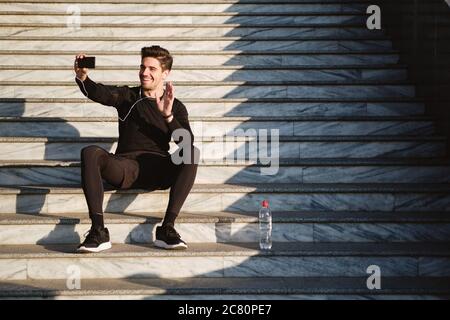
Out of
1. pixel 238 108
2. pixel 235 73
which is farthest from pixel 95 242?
pixel 235 73

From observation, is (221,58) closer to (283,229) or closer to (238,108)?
(238,108)

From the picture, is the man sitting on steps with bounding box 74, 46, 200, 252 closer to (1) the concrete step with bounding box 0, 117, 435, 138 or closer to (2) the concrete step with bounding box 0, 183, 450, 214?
(2) the concrete step with bounding box 0, 183, 450, 214

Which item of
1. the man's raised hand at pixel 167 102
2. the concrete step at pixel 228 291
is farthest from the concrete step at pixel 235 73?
the concrete step at pixel 228 291

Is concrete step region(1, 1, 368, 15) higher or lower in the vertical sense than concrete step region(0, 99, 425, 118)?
higher

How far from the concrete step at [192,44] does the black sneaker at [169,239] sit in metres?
2.75

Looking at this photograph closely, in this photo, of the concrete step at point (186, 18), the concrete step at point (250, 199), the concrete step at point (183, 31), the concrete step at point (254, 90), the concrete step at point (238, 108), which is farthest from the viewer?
the concrete step at point (186, 18)

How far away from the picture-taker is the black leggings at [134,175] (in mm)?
3785

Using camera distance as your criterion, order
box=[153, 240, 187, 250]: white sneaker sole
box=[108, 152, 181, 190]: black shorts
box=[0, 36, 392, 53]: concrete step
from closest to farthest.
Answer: box=[153, 240, 187, 250]: white sneaker sole → box=[108, 152, 181, 190]: black shorts → box=[0, 36, 392, 53]: concrete step

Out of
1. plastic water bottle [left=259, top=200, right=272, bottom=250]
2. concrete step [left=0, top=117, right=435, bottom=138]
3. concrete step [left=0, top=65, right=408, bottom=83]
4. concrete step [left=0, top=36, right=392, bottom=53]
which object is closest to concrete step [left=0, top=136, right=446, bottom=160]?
concrete step [left=0, top=117, right=435, bottom=138]

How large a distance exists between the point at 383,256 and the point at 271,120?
1.70 meters

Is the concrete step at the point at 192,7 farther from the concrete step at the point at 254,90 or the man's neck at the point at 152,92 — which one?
the man's neck at the point at 152,92

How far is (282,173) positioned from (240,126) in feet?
2.12

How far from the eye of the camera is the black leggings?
379cm
